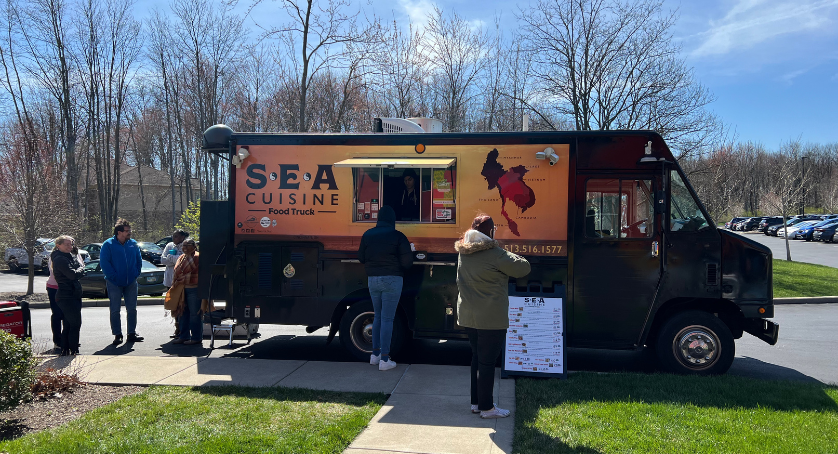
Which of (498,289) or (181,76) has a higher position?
(181,76)

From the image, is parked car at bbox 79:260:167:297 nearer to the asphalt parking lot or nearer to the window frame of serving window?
the asphalt parking lot

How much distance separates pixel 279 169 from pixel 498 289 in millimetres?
3818

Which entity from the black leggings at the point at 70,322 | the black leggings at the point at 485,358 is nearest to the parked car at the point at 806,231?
the black leggings at the point at 485,358

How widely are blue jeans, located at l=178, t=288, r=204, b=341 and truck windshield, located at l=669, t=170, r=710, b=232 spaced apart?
6943mm

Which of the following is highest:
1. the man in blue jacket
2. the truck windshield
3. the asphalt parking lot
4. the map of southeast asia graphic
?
the map of southeast asia graphic

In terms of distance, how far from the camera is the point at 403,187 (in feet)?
24.0

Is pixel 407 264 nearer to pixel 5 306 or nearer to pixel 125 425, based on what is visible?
pixel 125 425

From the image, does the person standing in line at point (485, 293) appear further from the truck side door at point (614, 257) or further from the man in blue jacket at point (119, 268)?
the man in blue jacket at point (119, 268)

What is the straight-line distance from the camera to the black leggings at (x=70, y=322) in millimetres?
8062

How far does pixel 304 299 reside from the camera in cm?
761

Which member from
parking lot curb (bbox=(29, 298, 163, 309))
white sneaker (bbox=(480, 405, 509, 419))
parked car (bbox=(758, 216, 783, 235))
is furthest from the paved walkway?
parked car (bbox=(758, 216, 783, 235))

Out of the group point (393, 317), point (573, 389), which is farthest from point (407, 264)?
point (573, 389)

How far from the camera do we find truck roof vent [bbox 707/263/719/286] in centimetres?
673

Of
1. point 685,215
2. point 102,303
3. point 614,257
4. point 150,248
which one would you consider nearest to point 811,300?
point 685,215
